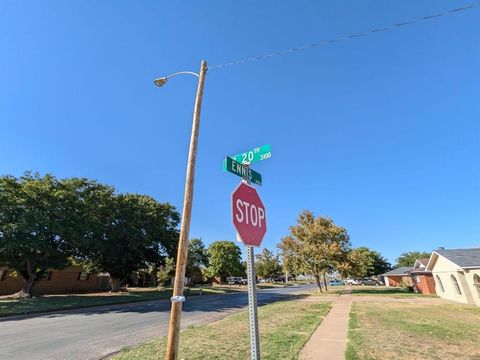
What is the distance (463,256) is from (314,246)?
14067 mm

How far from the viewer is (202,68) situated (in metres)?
6.55

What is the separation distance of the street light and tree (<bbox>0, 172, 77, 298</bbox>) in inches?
888

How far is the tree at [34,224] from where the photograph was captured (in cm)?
2328

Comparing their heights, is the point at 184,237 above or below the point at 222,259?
below

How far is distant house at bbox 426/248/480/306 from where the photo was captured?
2283 cm

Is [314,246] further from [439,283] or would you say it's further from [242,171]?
[242,171]

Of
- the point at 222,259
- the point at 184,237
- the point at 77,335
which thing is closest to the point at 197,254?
the point at 222,259

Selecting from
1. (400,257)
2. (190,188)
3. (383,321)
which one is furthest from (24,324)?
(400,257)

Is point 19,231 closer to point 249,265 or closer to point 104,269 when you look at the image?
point 104,269

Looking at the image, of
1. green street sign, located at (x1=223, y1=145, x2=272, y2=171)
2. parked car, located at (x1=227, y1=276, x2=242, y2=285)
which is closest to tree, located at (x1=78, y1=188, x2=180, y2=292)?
green street sign, located at (x1=223, y1=145, x2=272, y2=171)

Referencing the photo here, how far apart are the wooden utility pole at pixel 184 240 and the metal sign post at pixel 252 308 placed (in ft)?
5.15

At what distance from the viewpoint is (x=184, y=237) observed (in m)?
5.15

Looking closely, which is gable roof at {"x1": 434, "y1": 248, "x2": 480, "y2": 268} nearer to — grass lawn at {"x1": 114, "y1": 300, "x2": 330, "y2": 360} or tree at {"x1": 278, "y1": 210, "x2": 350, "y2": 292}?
tree at {"x1": 278, "y1": 210, "x2": 350, "y2": 292}

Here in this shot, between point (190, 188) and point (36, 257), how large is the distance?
26029mm
